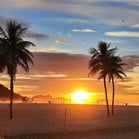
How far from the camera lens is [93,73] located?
259ft

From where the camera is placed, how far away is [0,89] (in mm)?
192625

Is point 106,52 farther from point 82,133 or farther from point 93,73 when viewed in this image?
point 82,133

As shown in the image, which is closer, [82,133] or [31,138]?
[31,138]

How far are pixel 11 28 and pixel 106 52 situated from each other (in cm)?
1887

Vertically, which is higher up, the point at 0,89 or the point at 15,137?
the point at 0,89

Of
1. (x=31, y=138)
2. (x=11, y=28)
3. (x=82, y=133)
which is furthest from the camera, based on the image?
(x=11, y=28)

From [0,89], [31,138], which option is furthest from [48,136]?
[0,89]

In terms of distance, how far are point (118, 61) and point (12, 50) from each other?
2176 centimetres

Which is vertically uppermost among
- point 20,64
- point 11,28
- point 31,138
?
point 11,28

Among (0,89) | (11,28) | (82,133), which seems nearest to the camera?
(82,133)

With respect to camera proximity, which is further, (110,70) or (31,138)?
(110,70)

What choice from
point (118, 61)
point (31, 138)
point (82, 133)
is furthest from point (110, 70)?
point (31, 138)

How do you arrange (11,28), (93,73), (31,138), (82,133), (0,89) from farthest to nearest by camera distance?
(0,89), (93,73), (11,28), (82,133), (31,138)

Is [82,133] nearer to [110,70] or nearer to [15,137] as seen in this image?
[15,137]
